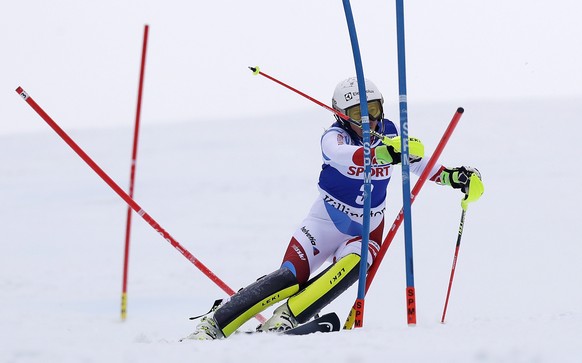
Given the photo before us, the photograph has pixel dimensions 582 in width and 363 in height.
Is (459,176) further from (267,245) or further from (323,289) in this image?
(267,245)

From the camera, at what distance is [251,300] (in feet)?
13.9

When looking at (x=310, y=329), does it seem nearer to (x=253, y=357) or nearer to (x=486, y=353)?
(x=253, y=357)

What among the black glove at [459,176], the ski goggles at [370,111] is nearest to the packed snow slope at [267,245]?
the black glove at [459,176]

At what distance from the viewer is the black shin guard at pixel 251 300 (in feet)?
13.9

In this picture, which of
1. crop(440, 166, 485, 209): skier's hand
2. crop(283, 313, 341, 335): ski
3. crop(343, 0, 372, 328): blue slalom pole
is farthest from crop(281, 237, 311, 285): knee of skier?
crop(440, 166, 485, 209): skier's hand

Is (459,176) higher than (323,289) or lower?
higher

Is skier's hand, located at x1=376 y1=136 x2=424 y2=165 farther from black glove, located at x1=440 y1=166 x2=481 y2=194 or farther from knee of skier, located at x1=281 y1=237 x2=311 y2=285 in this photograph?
knee of skier, located at x1=281 y1=237 x2=311 y2=285

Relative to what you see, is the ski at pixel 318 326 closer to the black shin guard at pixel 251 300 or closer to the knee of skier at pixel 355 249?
the black shin guard at pixel 251 300

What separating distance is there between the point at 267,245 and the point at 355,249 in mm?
5527

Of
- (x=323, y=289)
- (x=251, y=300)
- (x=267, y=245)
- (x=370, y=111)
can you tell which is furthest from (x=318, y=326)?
(x=267, y=245)

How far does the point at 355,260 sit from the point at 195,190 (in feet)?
32.7

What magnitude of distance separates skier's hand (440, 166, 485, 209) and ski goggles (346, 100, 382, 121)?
470 mm

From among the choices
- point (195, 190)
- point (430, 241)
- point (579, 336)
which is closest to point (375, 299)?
point (430, 241)

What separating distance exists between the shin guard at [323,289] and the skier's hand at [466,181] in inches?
25.2
